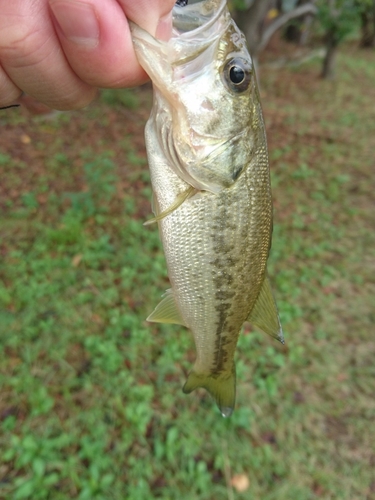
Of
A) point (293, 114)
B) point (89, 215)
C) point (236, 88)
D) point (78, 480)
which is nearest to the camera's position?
point (236, 88)

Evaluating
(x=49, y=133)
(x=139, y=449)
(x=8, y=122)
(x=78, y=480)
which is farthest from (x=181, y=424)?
(x=8, y=122)

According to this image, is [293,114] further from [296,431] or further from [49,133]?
[296,431]

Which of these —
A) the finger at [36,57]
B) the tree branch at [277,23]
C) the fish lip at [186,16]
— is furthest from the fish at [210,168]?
the tree branch at [277,23]

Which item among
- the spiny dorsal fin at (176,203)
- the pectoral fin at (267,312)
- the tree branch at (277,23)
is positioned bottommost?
the tree branch at (277,23)

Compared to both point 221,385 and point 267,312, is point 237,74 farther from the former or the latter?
point 221,385

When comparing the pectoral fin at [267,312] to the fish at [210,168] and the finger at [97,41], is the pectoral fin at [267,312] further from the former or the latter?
the finger at [97,41]

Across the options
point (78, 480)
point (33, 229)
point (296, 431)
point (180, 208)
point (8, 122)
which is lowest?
point (296, 431)

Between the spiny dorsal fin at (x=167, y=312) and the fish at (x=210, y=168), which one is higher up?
the fish at (x=210, y=168)
